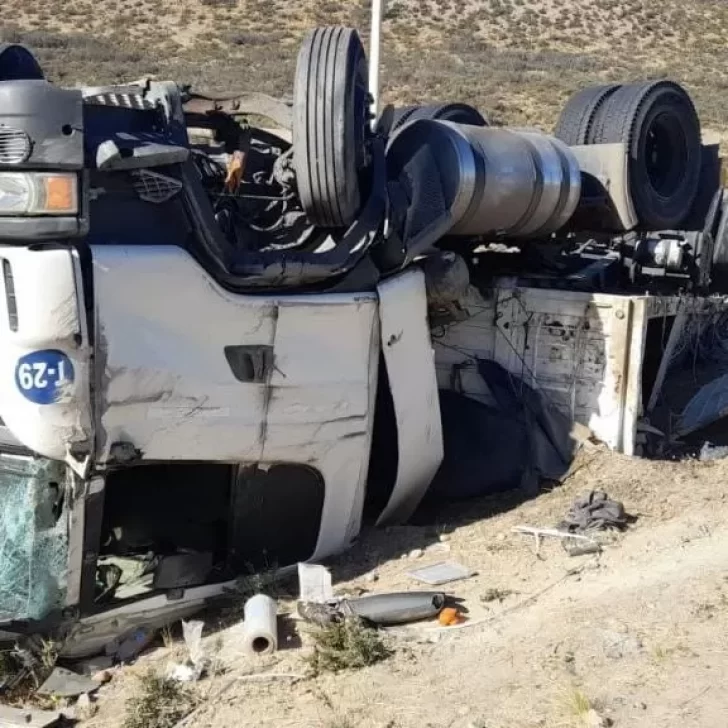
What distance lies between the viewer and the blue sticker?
3.74 m

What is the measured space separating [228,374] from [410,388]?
112cm

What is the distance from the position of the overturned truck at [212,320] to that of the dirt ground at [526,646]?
1.14 ft

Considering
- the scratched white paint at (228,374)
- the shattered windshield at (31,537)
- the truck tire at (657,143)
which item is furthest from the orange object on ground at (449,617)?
the truck tire at (657,143)

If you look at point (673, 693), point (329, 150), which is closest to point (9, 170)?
point (329, 150)

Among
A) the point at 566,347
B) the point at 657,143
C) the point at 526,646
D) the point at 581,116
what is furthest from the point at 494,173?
the point at 526,646

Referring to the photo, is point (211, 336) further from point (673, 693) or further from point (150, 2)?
point (150, 2)

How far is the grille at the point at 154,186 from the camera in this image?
402cm

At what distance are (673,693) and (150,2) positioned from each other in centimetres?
3556

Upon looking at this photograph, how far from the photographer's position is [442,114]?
24.0 ft

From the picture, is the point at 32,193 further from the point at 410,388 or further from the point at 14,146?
the point at 410,388

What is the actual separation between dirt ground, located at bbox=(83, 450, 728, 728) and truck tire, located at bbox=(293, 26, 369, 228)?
1.55 metres

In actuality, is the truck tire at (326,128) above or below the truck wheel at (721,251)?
above

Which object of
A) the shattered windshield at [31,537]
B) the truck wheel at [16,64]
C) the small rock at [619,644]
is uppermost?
the truck wheel at [16,64]

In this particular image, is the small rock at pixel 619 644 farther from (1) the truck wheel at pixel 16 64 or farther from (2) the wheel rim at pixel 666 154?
(2) the wheel rim at pixel 666 154
